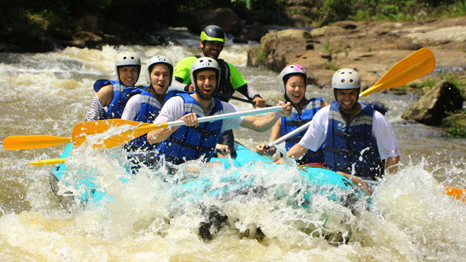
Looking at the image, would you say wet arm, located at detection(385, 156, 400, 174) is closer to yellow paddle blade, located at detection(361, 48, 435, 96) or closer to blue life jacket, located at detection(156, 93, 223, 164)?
blue life jacket, located at detection(156, 93, 223, 164)

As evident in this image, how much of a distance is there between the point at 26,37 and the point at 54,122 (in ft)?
28.9

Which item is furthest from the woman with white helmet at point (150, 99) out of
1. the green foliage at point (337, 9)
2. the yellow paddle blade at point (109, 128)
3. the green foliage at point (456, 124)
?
the green foliage at point (337, 9)

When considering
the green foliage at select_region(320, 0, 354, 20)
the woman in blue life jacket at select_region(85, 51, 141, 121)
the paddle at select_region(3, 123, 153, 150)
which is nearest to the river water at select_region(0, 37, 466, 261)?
the paddle at select_region(3, 123, 153, 150)

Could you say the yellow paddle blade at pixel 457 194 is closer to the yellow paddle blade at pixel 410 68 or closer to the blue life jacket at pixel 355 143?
the blue life jacket at pixel 355 143

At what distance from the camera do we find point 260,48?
16.8 m

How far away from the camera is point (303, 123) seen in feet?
15.1

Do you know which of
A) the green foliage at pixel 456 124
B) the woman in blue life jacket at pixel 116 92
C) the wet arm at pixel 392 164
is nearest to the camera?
the wet arm at pixel 392 164

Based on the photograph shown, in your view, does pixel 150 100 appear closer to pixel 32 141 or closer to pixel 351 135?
pixel 32 141

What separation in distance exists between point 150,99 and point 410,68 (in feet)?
9.19

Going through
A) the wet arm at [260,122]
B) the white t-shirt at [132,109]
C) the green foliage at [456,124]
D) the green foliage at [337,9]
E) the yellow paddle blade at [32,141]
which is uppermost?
the green foliage at [337,9]

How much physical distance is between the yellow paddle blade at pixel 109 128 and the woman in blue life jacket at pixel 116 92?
2.08 feet

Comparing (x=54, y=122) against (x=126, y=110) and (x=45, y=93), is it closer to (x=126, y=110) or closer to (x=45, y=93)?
(x=45, y=93)

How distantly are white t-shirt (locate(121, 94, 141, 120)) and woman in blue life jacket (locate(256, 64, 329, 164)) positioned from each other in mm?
1182

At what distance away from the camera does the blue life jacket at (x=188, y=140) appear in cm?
419
